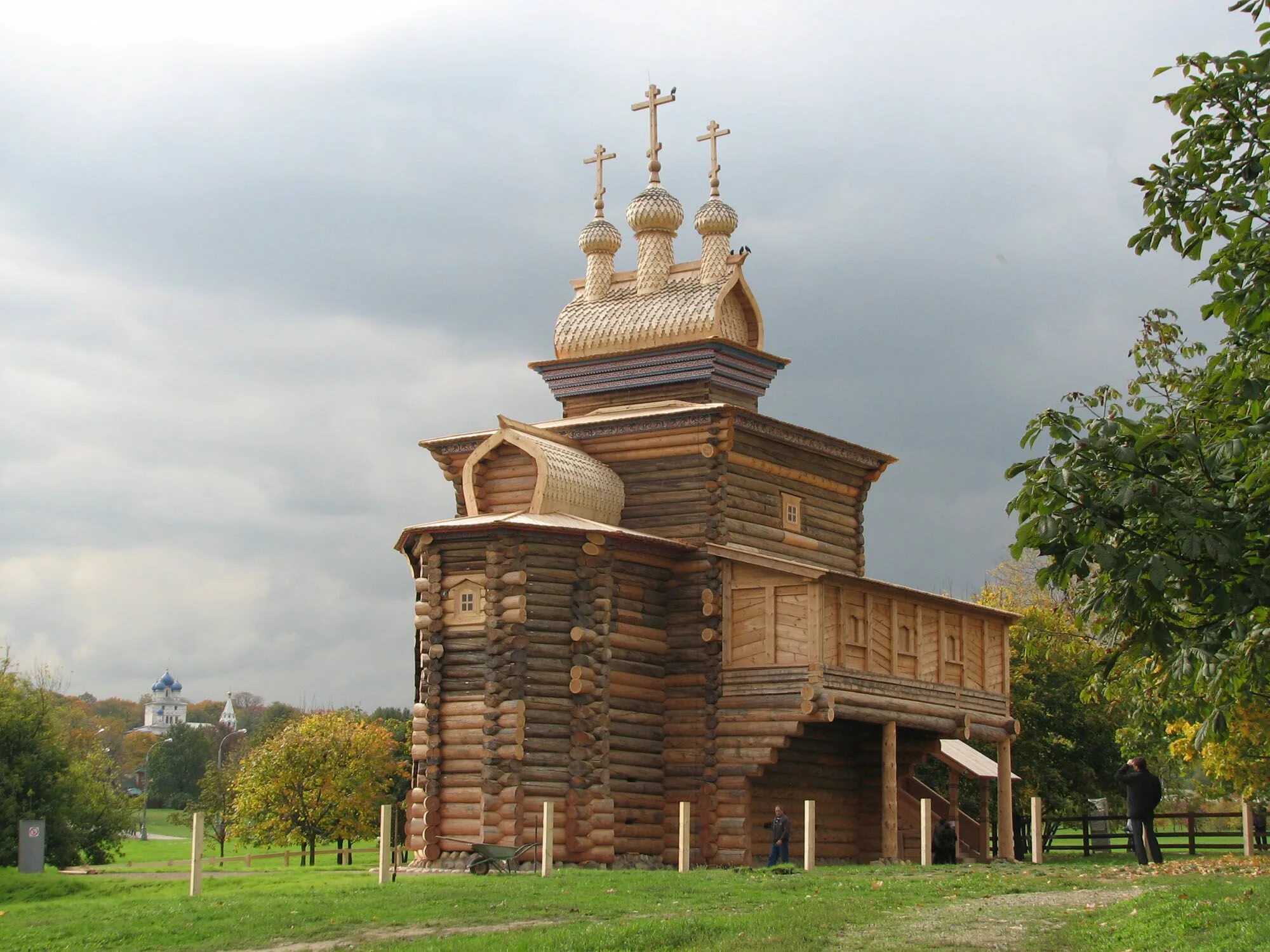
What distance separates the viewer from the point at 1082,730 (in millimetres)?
46344

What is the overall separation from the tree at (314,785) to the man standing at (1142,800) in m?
30.4

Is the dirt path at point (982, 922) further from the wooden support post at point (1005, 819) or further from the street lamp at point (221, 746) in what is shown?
the street lamp at point (221, 746)

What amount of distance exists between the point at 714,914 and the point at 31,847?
59.0ft

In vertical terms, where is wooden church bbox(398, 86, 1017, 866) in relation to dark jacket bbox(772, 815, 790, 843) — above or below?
above

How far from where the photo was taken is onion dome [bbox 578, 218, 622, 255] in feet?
125

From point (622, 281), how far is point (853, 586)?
10.6 meters

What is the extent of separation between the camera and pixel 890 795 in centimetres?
3084

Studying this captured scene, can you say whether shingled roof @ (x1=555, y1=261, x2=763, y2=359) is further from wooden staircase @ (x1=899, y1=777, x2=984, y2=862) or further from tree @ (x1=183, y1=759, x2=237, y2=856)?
tree @ (x1=183, y1=759, x2=237, y2=856)

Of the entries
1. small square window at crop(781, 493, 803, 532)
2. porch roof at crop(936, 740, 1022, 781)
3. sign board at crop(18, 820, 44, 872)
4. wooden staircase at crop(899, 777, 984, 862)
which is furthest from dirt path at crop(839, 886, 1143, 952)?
sign board at crop(18, 820, 44, 872)

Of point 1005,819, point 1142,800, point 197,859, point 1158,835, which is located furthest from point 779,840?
point 1158,835

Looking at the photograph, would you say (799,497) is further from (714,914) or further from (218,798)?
(218,798)

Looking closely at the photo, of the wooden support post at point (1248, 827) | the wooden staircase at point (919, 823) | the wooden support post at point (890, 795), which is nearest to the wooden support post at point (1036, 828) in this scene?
the wooden support post at point (890, 795)

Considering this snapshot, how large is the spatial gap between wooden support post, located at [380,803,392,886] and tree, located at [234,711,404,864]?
26444mm

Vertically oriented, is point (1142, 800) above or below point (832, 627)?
below
